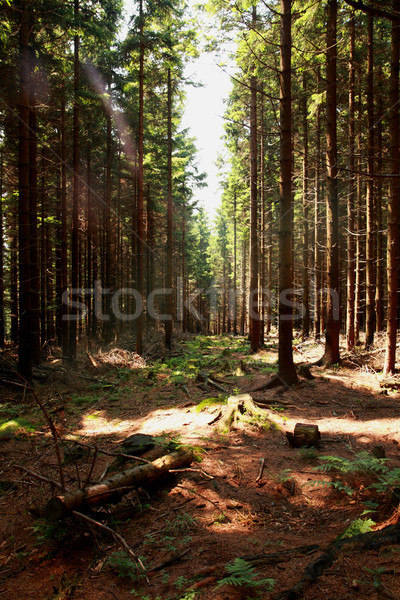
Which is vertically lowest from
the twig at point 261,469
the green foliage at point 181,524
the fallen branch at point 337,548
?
the green foliage at point 181,524

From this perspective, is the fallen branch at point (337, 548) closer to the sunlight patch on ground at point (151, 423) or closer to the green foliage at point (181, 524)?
the green foliage at point (181, 524)

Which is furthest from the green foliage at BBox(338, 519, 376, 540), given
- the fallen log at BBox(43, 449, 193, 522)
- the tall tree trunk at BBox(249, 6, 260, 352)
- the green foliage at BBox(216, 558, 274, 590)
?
the tall tree trunk at BBox(249, 6, 260, 352)

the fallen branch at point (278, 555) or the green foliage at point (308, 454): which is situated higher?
the fallen branch at point (278, 555)

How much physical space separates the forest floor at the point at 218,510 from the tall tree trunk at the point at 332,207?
256 centimetres

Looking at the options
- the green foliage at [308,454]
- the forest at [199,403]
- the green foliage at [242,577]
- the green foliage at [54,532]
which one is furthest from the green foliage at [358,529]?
the green foliage at [54,532]

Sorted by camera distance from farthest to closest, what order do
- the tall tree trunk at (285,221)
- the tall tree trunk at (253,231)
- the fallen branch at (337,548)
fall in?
the tall tree trunk at (253,231) → the tall tree trunk at (285,221) → the fallen branch at (337,548)

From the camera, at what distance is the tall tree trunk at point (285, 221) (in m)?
8.46

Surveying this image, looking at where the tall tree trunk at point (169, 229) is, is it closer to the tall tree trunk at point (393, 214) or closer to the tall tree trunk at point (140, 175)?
the tall tree trunk at point (140, 175)

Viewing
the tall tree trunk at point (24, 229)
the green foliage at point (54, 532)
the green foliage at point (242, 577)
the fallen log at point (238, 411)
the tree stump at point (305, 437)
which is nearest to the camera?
the green foliage at point (242, 577)

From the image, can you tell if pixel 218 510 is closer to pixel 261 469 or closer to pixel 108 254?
pixel 261 469

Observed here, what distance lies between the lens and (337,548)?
280cm

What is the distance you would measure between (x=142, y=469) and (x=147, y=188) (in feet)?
81.8

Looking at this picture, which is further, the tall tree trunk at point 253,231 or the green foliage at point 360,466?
the tall tree trunk at point 253,231

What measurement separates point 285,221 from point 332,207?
2526 millimetres
